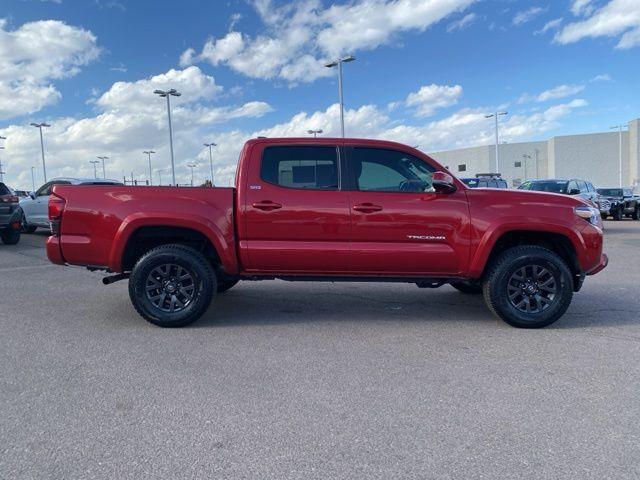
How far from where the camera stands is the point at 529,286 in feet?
17.3

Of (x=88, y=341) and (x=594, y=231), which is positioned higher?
(x=594, y=231)

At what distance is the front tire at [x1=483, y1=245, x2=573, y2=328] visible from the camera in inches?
204

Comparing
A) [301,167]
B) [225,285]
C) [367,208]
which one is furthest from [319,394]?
[225,285]

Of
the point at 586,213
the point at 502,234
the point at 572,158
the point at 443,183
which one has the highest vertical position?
the point at 572,158

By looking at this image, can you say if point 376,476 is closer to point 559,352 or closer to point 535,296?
point 559,352

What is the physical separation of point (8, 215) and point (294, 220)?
10515mm

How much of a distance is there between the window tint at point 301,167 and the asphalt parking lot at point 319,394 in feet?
4.99

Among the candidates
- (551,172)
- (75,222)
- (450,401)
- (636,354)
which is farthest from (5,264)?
(551,172)

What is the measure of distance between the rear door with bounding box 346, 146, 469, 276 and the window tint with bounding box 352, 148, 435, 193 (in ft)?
0.18

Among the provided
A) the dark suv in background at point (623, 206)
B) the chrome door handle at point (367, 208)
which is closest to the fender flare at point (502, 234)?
the chrome door handle at point (367, 208)

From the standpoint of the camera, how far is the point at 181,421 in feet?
10.4

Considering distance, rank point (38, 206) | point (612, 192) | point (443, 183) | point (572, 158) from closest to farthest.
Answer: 1. point (443, 183)
2. point (38, 206)
3. point (612, 192)
4. point (572, 158)

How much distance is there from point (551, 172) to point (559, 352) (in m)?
74.0

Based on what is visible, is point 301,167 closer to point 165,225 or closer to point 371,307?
point 165,225
